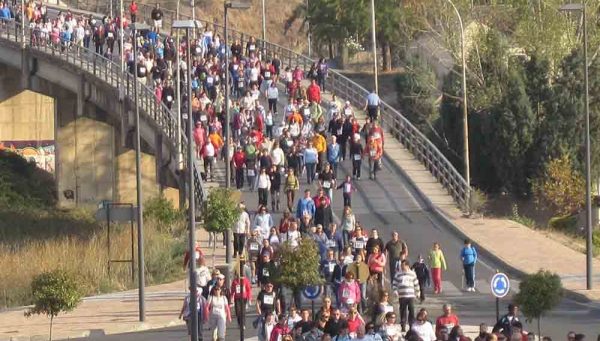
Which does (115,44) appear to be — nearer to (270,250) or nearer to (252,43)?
(252,43)

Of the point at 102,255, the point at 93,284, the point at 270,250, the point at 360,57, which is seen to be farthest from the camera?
the point at 360,57

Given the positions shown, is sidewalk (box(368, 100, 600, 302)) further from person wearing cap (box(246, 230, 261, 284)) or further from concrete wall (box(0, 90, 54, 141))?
concrete wall (box(0, 90, 54, 141))

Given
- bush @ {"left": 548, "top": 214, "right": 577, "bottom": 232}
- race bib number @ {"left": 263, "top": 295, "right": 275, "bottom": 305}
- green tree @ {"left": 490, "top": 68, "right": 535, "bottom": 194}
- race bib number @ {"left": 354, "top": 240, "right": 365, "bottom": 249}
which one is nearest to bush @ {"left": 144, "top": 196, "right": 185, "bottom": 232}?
bush @ {"left": 548, "top": 214, "right": 577, "bottom": 232}

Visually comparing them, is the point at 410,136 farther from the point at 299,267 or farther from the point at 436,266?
the point at 299,267

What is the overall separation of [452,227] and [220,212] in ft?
29.3

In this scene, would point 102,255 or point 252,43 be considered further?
point 252,43

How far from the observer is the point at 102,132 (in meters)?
69.1

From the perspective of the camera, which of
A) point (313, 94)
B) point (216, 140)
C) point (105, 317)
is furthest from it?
point (313, 94)

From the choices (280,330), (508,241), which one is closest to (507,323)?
(280,330)

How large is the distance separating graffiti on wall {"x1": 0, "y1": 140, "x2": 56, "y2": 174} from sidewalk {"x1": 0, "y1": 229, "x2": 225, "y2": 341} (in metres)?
38.1

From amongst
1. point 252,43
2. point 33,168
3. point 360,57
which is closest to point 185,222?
point 252,43

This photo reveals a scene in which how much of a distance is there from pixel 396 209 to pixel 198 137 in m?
6.40

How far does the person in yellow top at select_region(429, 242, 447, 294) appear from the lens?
36.7m

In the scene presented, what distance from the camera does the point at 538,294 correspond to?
29172 millimetres
